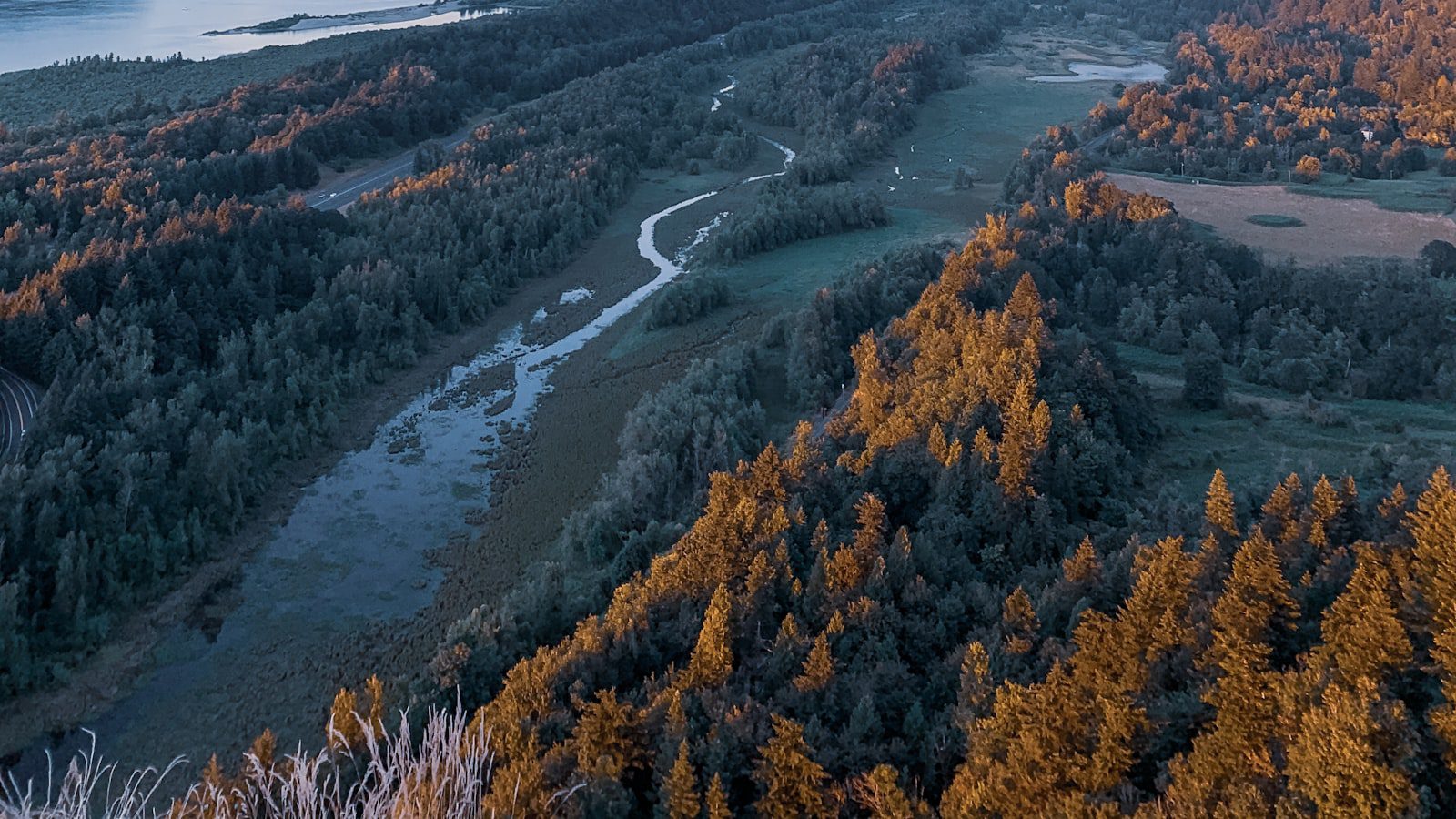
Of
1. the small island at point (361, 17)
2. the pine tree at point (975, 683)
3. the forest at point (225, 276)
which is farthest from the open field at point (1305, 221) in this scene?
the small island at point (361, 17)

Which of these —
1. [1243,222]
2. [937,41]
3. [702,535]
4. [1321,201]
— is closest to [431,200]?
[702,535]

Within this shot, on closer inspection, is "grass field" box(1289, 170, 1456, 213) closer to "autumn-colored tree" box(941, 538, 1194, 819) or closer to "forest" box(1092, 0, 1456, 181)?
"forest" box(1092, 0, 1456, 181)

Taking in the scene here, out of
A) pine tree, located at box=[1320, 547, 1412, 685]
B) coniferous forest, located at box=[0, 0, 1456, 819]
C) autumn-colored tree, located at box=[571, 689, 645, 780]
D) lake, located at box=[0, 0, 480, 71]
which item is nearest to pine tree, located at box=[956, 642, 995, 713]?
coniferous forest, located at box=[0, 0, 1456, 819]

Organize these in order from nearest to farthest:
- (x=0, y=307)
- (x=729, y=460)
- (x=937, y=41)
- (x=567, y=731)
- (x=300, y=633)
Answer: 1. (x=567, y=731)
2. (x=300, y=633)
3. (x=729, y=460)
4. (x=0, y=307)
5. (x=937, y=41)

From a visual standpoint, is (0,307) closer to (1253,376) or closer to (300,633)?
(300,633)

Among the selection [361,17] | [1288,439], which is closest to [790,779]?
[1288,439]

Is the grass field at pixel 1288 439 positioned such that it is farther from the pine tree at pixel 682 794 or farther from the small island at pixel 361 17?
the small island at pixel 361 17
